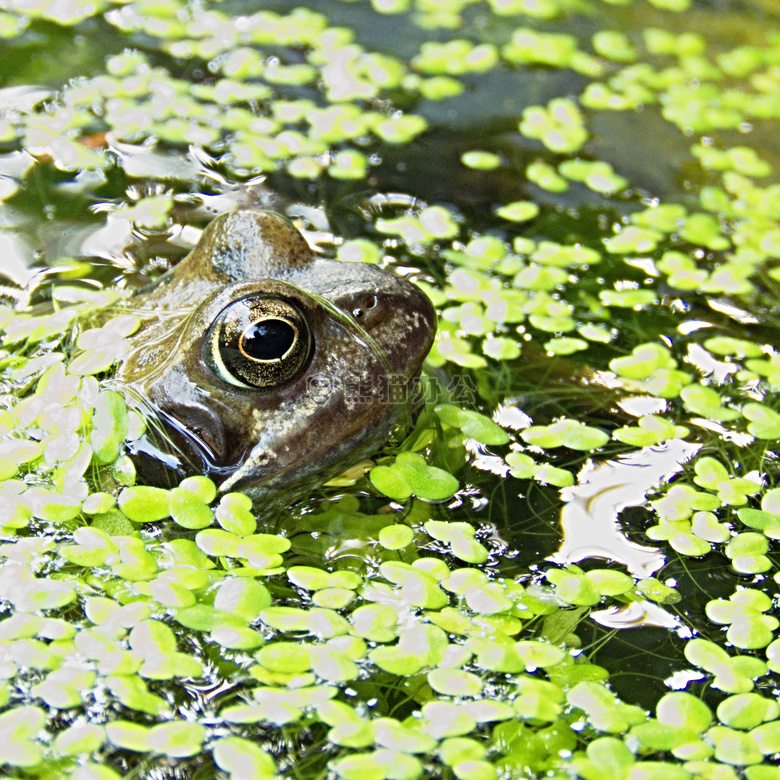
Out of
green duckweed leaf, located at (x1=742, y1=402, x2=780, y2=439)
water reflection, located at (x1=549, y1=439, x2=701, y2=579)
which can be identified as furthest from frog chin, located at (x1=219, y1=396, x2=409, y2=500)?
green duckweed leaf, located at (x1=742, y1=402, x2=780, y2=439)

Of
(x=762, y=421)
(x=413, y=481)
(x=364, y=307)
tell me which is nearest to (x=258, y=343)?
(x=364, y=307)

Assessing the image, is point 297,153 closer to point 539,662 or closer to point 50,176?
point 50,176

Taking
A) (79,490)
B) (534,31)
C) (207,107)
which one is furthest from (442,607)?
(534,31)

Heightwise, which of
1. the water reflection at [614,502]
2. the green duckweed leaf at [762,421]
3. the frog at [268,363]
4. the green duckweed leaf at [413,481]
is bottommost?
the water reflection at [614,502]

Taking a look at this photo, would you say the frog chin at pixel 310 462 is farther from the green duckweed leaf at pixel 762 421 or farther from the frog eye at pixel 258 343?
the green duckweed leaf at pixel 762 421

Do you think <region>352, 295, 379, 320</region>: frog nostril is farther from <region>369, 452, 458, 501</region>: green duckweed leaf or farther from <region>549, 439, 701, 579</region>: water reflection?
<region>549, 439, 701, 579</region>: water reflection

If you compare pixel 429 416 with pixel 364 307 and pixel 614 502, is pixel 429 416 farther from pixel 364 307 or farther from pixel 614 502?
pixel 614 502

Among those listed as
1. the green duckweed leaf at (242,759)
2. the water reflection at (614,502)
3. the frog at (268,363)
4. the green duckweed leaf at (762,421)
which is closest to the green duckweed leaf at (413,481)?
the frog at (268,363)
